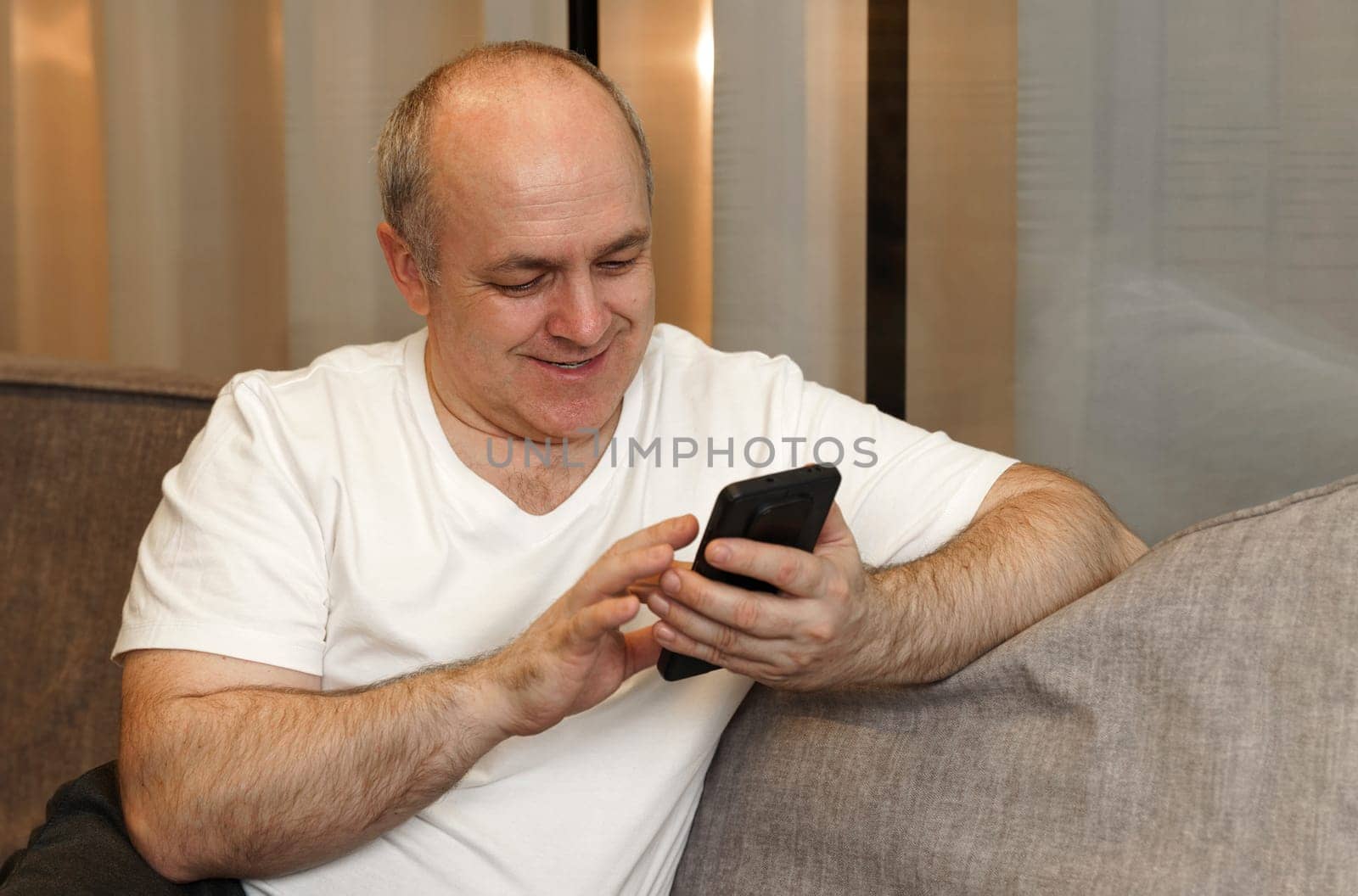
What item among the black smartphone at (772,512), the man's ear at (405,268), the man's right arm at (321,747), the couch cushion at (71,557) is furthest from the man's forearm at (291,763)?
the couch cushion at (71,557)

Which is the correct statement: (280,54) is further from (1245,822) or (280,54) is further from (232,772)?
(1245,822)

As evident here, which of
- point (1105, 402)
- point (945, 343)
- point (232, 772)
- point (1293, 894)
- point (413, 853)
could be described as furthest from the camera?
point (945, 343)

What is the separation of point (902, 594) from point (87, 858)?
698mm

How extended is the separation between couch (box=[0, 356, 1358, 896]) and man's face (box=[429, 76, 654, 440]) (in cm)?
37

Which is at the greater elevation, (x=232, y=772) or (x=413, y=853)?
(x=232, y=772)

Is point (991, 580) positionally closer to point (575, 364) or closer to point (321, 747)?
point (575, 364)

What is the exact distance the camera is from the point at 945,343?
1690 mm

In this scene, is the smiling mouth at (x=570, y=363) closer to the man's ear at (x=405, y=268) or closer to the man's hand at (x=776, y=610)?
the man's ear at (x=405, y=268)

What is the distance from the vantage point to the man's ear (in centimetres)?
133

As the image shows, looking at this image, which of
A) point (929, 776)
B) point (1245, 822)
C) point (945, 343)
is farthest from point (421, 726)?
point (945, 343)

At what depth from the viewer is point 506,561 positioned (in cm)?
122

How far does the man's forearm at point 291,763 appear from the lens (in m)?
1.01

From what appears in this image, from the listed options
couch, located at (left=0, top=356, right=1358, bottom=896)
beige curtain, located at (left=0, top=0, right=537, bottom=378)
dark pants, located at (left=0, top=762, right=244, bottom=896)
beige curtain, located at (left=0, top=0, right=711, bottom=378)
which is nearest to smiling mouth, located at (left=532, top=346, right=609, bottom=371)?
couch, located at (left=0, top=356, right=1358, bottom=896)

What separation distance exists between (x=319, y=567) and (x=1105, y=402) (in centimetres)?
97
